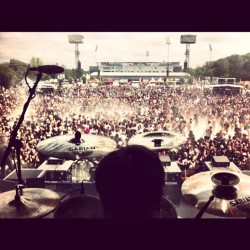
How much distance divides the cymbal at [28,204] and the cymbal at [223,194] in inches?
32.5

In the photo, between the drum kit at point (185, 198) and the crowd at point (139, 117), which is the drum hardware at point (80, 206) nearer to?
the drum kit at point (185, 198)

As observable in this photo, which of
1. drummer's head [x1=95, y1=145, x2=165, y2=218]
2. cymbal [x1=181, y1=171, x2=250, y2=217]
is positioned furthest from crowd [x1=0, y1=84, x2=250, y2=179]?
drummer's head [x1=95, y1=145, x2=165, y2=218]

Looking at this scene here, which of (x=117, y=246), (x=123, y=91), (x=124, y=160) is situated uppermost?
(x=123, y=91)

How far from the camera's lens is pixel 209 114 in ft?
20.7

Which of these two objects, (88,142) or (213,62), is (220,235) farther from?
(213,62)

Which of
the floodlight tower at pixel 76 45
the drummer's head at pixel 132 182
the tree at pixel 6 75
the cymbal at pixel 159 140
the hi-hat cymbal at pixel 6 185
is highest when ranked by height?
the floodlight tower at pixel 76 45

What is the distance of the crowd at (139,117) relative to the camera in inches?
185

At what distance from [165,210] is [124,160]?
22.5 inches

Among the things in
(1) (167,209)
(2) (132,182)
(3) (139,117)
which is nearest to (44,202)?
(1) (167,209)

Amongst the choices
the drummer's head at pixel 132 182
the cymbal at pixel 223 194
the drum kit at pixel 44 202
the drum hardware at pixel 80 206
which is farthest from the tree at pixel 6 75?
the drummer's head at pixel 132 182

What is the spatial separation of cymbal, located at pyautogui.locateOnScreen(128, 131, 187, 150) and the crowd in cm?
189

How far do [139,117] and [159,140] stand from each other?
3612mm
